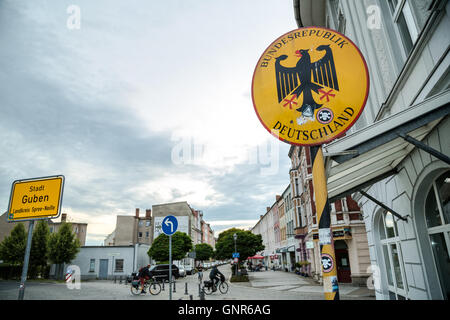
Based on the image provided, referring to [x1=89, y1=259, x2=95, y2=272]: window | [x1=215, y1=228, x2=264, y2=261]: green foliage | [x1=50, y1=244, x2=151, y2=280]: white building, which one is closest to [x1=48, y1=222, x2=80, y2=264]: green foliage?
[x1=50, y1=244, x2=151, y2=280]: white building

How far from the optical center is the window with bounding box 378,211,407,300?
6.21 meters

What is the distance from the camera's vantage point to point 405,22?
513 centimetres

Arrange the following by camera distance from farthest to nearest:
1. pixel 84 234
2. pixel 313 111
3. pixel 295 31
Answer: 1. pixel 84 234
2. pixel 295 31
3. pixel 313 111

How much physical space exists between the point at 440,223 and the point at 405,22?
3637 millimetres

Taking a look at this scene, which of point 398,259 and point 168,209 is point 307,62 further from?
point 168,209

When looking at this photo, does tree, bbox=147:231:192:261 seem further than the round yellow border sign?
Yes

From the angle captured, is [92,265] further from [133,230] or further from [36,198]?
[36,198]

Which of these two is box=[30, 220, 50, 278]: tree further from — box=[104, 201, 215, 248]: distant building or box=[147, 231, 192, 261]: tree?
box=[104, 201, 215, 248]: distant building

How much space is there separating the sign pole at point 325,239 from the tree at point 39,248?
40121 millimetres

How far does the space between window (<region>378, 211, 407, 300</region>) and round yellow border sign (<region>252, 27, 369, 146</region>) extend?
15.6 ft

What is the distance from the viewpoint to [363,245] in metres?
20.5

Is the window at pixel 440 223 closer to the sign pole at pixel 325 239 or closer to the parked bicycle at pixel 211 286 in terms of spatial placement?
the sign pole at pixel 325 239
